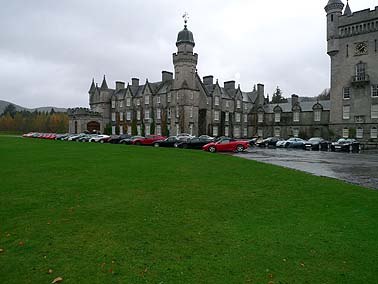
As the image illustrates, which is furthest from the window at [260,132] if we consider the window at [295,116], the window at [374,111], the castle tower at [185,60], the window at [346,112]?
the window at [374,111]

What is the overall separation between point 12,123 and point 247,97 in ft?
331

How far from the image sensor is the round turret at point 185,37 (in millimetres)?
59375

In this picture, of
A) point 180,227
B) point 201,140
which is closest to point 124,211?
point 180,227

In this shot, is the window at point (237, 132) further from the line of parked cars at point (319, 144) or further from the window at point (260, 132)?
the line of parked cars at point (319, 144)

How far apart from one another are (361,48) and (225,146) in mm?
32548

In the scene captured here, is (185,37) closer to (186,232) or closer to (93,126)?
(93,126)

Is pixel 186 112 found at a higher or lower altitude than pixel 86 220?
higher

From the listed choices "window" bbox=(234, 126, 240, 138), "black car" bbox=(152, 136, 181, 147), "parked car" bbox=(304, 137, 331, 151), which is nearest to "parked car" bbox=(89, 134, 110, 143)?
"black car" bbox=(152, 136, 181, 147)


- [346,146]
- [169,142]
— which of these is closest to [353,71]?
[346,146]

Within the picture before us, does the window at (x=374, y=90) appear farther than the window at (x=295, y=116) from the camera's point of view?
No

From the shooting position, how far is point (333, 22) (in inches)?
2104

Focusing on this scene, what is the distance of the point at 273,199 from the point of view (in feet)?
31.8

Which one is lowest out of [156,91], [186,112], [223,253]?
[223,253]

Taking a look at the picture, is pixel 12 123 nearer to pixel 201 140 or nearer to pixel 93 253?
pixel 201 140
